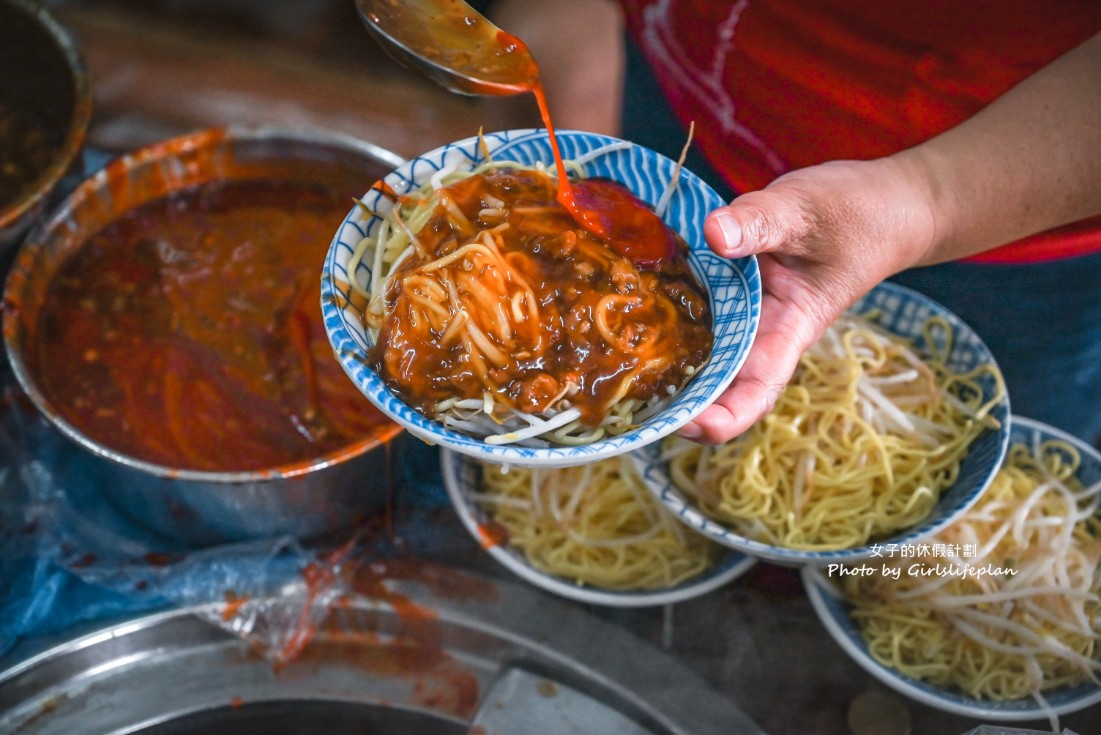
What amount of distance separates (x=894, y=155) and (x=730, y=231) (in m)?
0.77

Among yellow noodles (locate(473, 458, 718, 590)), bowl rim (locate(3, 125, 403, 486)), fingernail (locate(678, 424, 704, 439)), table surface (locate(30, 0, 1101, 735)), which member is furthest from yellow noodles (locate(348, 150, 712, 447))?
table surface (locate(30, 0, 1101, 735))

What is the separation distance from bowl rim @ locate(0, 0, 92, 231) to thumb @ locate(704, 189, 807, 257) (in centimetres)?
196

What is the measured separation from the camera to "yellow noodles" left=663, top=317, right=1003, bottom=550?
234 cm

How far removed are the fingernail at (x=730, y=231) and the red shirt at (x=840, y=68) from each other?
2.98ft

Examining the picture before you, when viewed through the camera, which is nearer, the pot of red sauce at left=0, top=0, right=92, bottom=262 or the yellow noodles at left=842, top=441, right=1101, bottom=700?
the yellow noodles at left=842, top=441, right=1101, bottom=700

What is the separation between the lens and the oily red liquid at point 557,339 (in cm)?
173

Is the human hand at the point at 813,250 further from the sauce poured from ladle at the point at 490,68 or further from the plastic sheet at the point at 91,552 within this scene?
the plastic sheet at the point at 91,552

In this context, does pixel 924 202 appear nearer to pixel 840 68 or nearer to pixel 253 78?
pixel 840 68

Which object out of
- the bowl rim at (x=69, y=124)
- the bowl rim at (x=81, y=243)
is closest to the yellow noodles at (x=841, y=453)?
the bowl rim at (x=81, y=243)

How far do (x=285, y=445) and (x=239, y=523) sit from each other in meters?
0.23

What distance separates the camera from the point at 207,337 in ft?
8.80

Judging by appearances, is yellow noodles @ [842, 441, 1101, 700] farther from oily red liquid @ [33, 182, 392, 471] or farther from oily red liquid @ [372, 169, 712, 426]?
oily red liquid @ [33, 182, 392, 471]

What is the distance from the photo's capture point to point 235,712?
2305mm

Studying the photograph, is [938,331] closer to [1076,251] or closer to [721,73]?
[1076,251]
